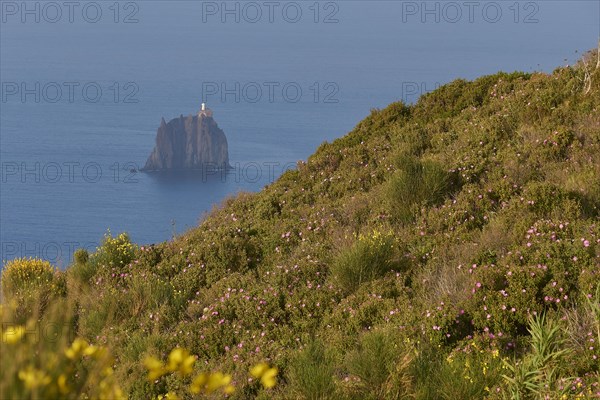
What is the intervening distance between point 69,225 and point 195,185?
42.0 meters

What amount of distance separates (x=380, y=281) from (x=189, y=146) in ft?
533

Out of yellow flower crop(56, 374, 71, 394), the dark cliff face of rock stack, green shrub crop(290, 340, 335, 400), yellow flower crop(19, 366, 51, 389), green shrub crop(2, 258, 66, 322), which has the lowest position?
the dark cliff face of rock stack

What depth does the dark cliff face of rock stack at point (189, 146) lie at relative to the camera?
160m

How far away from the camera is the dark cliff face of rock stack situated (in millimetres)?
159500

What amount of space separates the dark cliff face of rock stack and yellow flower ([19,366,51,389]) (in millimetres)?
155124

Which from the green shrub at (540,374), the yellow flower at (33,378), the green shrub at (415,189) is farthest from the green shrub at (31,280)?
the yellow flower at (33,378)

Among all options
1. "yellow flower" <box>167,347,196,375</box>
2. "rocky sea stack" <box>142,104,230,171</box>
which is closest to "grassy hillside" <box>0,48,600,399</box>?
"yellow flower" <box>167,347,196,375</box>

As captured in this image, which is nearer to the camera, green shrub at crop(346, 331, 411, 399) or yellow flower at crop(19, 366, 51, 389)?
yellow flower at crop(19, 366, 51, 389)

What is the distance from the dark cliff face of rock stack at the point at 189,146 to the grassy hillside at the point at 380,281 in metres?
145

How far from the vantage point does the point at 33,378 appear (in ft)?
10.0

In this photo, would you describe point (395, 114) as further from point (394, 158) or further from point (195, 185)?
point (195, 185)

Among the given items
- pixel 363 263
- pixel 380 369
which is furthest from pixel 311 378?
pixel 363 263

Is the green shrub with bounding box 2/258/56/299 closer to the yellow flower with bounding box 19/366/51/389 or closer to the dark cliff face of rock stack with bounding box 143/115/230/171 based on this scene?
the yellow flower with bounding box 19/366/51/389

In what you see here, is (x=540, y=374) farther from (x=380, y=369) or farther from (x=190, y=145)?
(x=190, y=145)
